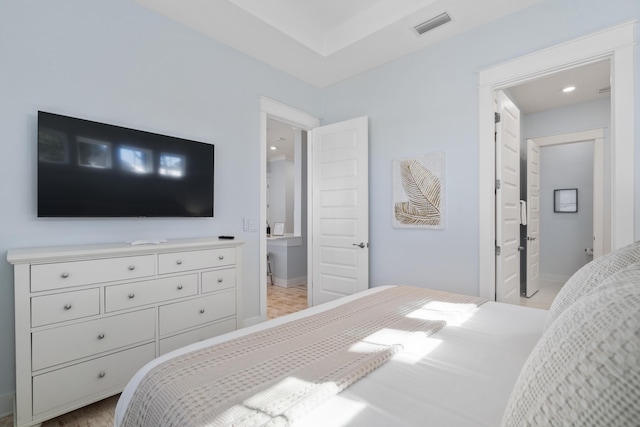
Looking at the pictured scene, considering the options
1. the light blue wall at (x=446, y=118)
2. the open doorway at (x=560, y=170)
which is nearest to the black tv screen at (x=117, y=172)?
the light blue wall at (x=446, y=118)

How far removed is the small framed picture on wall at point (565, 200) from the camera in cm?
516

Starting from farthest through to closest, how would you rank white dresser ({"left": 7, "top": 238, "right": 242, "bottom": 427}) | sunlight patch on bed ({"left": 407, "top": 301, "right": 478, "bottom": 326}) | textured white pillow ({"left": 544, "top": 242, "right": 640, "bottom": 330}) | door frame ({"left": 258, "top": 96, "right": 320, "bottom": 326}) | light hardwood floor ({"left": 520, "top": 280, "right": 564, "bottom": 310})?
light hardwood floor ({"left": 520, "top": 280, "right": 564, "bottom": 310}) → door frame ({"left": 258, "top": 96, "right": 320, "bottom": 326}) → white dresser ({"left": 7, "top": 238, "right": 242, "bottom": 427}) → sunlight patch on bed ({"left": 407, "top": 301, "right": 478, "bottom": 326}) → textured white pillow ({"left": 544, "top": 242, "right": 640, "bottom": 330})

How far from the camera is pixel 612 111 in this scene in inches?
84.7

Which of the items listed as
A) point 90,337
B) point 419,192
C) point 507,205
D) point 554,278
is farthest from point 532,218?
point 90,337

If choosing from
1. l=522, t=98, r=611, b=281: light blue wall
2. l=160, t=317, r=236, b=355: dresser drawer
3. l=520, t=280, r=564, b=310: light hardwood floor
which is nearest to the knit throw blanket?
l=160, t=317, r=236, b=355: dresser drawer

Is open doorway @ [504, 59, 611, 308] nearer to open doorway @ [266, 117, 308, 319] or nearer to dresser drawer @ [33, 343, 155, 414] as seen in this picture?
open doorway @ [266, 117, 308, 319]

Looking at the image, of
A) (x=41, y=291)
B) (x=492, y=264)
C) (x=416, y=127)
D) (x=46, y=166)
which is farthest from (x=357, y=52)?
(x=41, y=291)

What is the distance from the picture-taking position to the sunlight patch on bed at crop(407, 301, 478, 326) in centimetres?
147

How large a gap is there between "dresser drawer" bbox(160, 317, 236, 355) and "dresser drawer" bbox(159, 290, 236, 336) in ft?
0.16

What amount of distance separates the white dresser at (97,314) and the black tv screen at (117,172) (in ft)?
1.17

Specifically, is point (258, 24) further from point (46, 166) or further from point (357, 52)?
point (46, 166)

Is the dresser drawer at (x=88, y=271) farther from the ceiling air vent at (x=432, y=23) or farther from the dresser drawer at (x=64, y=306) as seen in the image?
the ceiling air vent at (x=432, y=23)

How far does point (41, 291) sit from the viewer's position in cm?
164

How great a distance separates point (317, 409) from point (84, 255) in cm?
172
